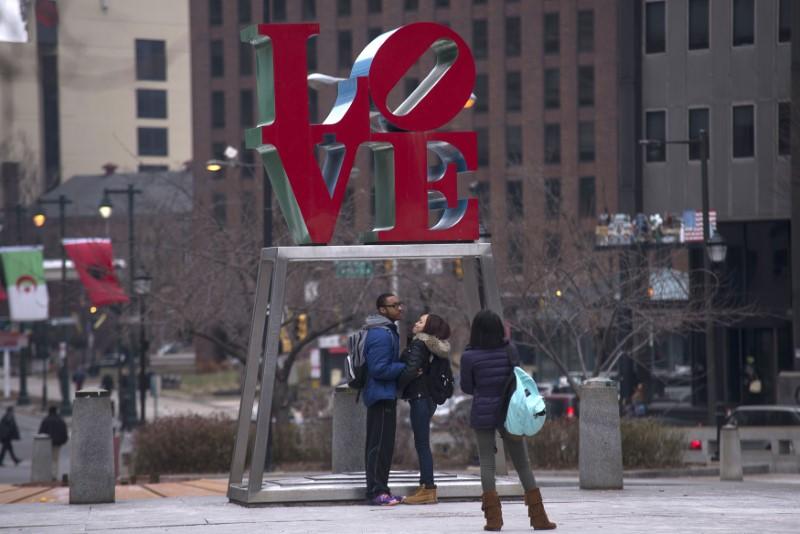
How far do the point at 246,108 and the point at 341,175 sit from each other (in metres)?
88.1

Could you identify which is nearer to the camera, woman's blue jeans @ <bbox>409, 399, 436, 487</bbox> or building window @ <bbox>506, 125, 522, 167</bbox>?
woman's blue jeans @ <bbox>409, 399, 436, 487</bbox>

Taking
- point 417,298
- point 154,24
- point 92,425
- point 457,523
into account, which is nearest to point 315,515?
point 457,523

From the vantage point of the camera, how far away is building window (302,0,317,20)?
95.4m

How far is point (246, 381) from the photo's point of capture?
1454 cm

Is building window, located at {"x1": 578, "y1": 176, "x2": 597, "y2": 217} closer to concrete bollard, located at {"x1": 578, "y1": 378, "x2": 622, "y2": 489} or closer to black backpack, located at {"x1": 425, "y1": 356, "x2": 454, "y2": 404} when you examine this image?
concrete bollard, located at {"x1": 578, "y1": 378, "x2": 622, "y2": 489}

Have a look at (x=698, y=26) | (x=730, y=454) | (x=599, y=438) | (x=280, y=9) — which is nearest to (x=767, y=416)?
(x=730, y=454)

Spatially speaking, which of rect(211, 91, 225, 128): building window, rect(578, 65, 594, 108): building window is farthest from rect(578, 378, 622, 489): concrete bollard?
rect(211, 91, 225, 128): building window

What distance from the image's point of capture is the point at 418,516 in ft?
Result: 42.2

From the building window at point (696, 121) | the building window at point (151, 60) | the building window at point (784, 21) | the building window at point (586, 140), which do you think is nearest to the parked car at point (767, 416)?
the building window at point (696, 121)

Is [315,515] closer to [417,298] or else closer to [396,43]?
[396,43]

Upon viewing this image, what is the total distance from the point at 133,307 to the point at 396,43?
94.4 ft

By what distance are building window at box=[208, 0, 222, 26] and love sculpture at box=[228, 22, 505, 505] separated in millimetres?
88102

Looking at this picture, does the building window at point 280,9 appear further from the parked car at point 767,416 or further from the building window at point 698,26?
the parked car at point 767,416

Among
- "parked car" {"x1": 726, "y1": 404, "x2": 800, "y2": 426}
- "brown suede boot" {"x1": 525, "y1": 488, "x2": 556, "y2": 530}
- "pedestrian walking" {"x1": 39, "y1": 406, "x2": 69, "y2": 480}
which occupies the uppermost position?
"brown suede boot" {"x1": 525, "y1": 488, "x2": 556, "y2": 530}
